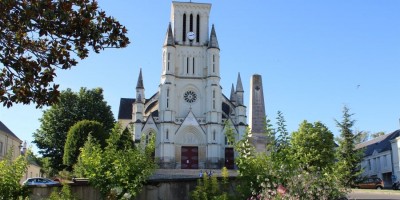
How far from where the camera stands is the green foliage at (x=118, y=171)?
1245cm

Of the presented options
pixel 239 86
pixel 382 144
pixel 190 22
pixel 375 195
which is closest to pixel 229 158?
pixel 239 86

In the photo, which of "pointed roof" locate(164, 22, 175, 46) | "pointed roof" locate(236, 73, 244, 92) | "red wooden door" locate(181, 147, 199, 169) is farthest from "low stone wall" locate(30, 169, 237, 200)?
"pointed roof" locate(236, 73, 244, 92)

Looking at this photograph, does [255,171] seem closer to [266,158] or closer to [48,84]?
[266,158]

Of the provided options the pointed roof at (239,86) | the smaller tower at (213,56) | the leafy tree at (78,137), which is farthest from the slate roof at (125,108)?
the leafy tree at (78,137)

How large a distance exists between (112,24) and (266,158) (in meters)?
6.68

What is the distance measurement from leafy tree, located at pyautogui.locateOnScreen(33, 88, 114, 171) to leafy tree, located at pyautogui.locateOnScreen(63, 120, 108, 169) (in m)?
6.15

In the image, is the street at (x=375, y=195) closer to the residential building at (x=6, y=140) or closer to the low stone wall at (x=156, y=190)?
the low stone wall at (x=156, y=190)

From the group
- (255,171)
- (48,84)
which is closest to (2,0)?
(48,84)

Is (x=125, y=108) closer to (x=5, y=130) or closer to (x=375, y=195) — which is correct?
(x=5, y=130)

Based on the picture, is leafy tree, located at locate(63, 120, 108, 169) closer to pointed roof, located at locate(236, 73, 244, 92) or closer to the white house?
pointed roof, located at locate(236, 73, 244, 92)

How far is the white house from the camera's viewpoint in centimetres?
5231

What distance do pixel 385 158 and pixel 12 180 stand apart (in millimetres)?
50852

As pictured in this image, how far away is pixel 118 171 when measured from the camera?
12.5 metres

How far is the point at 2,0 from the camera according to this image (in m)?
6.69
